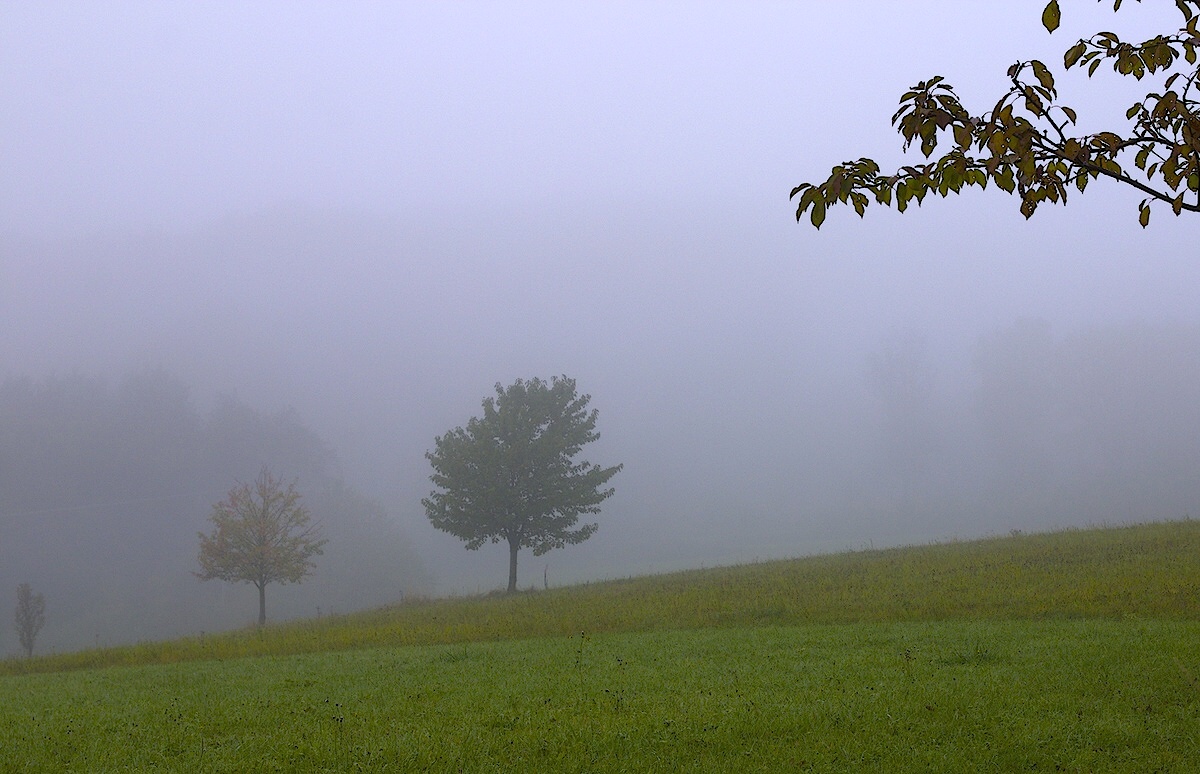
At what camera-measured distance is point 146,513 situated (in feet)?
399

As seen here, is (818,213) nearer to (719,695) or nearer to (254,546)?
(719,695)

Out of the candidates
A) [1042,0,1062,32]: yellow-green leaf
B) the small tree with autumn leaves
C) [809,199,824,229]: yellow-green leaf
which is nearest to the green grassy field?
[809,199,824,229]: yellow-green leaf

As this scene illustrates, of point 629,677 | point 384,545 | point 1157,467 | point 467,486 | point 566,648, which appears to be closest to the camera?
point 629,677

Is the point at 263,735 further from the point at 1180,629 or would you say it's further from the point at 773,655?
the point at 1180,629

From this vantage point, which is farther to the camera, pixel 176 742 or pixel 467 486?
pixel 467 486

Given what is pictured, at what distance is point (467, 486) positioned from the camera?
140 ft

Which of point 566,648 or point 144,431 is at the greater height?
point 144,431

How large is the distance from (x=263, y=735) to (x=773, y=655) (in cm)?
751

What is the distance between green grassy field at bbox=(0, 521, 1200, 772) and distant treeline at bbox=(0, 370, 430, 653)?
50.0m

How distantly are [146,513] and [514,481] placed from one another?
104 m

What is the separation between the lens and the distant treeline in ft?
281

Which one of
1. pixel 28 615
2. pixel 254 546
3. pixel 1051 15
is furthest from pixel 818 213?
pixel 28 615

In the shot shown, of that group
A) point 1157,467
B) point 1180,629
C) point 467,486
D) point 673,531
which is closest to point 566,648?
point 1180,629

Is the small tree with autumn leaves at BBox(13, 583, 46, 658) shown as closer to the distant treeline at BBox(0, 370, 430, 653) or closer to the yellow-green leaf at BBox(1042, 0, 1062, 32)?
the distant treeline at BBox(0, 370, 430, 653)
